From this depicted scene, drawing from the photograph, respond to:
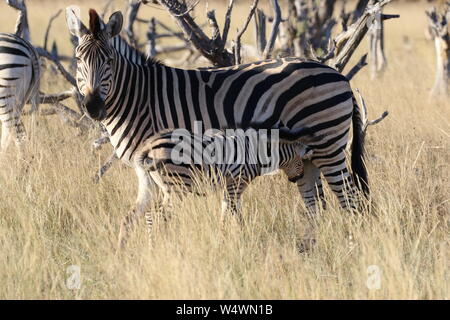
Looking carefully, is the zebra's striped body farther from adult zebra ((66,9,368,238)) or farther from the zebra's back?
the zebra's back

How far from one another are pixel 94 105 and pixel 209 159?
3.10 ft

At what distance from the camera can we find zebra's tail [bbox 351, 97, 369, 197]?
233 inches

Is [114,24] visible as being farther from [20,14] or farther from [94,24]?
[20,14]

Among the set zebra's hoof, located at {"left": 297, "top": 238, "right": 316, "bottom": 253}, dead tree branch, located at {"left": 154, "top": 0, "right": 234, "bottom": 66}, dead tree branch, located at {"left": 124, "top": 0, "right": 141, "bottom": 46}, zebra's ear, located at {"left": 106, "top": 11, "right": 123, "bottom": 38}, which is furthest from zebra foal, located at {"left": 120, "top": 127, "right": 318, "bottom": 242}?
dead tree branch, located at {"left": 124, "top": 0, "right": 141, "bottom": 46}

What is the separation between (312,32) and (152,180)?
24.9 feet

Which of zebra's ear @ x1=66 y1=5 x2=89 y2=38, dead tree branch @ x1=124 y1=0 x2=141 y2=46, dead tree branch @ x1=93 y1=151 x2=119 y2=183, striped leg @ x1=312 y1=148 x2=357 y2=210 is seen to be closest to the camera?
zebra's ear @ x1=66 y1=5 x2=89 y2=38

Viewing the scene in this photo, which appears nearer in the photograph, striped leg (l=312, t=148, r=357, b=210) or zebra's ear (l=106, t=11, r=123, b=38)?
zebra's ear (l=106, t=11, r=123, b=38)

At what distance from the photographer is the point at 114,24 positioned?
5.53 meters

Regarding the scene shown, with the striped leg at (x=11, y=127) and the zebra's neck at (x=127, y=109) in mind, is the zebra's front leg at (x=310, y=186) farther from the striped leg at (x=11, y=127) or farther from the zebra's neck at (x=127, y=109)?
the striped leg at (x=11, y=127)

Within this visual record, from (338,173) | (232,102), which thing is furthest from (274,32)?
(338,173)

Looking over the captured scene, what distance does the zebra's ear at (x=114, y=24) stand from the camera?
5.49 meters

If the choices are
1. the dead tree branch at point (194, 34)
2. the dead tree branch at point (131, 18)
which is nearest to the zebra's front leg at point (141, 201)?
the dead tree branch at point (194, 34)

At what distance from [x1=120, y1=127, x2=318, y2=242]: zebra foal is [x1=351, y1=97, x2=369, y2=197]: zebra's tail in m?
0.59
